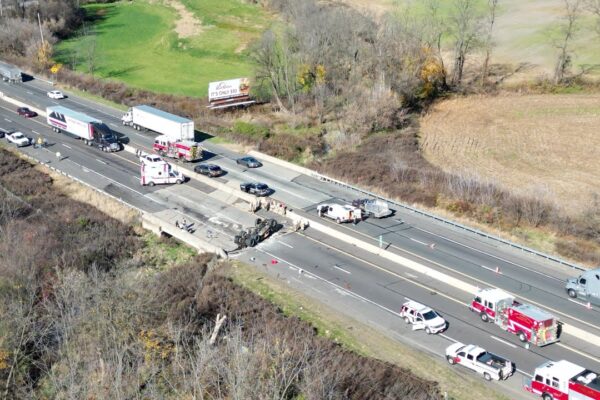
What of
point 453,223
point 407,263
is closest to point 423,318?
point 407,263

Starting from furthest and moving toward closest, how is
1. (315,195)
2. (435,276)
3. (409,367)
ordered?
(315,195), (435,276), (409,367)

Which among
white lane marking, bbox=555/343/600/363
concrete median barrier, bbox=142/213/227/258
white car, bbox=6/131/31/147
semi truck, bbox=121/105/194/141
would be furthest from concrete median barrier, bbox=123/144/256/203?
white lane marking, bbox=555/343/600/363

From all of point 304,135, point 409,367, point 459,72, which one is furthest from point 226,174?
point 459,72

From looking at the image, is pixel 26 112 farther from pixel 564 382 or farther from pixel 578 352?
pixel 564 382

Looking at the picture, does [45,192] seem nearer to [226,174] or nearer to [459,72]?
[226,174]

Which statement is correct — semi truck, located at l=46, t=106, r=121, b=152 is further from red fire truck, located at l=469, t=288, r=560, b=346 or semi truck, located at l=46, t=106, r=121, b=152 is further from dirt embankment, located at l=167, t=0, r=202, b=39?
dirt embankment, located at l=167, t=0, r=202, b=39

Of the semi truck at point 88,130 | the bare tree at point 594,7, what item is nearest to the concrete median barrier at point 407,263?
the semi truck at point 88,130
